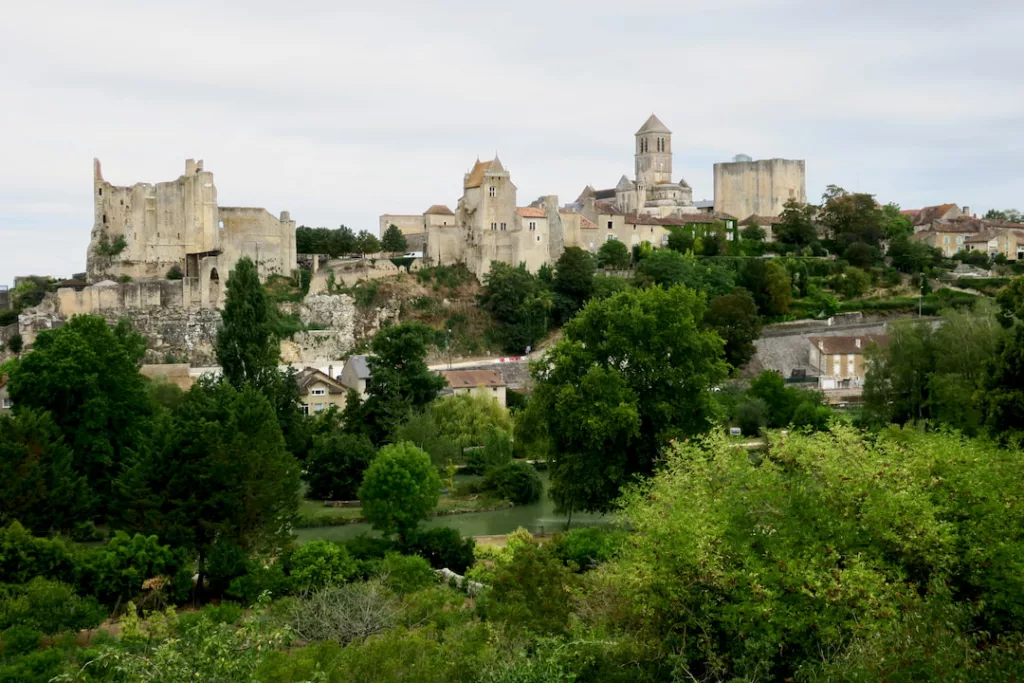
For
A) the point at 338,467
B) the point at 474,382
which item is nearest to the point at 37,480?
the point at 338,467

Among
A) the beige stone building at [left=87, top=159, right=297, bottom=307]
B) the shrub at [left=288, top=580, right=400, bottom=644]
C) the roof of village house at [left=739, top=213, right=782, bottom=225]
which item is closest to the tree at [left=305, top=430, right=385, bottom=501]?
the shrub at [left=288, top=580, right=400, bottom=644]

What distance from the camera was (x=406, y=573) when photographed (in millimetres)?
21156

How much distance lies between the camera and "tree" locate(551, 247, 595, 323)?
55188 millimetres

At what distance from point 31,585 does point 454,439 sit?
17915mm

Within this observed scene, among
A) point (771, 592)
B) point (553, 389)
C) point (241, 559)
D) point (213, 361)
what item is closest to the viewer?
point (771, 592)

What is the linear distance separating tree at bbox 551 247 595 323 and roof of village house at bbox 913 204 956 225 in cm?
3148

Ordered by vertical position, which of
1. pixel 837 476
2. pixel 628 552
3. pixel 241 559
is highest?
pixel 837 476

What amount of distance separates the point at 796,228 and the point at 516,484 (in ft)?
125

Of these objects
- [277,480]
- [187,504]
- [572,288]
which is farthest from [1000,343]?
[572,288]

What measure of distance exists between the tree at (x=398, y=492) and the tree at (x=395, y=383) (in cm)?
767

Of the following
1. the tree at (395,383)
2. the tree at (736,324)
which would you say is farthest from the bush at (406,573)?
the tree at (736,324)

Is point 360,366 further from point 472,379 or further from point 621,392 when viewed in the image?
point 621,392

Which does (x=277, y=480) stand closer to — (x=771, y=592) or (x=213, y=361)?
(x=771, y=592)

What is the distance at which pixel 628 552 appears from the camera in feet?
52.0
